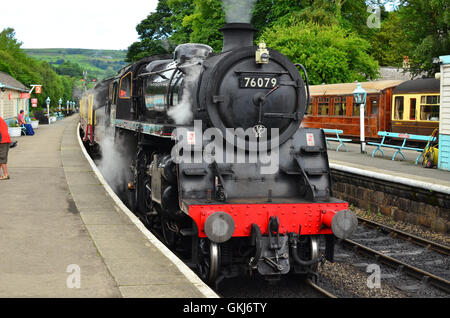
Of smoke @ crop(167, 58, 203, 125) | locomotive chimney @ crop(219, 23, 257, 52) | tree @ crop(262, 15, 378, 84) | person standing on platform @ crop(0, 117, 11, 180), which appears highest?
tree @ crop(262, 15, 378, 84)

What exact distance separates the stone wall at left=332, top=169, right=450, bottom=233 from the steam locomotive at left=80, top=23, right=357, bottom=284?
12.9 ft

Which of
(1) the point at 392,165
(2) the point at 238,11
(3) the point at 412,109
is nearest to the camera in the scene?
(2) the point at 238,11

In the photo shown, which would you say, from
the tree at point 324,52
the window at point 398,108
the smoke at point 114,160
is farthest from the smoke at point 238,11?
the tree at point 324,52

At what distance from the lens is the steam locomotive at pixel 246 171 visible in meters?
6.14

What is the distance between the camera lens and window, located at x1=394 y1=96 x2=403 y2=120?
20.7 m

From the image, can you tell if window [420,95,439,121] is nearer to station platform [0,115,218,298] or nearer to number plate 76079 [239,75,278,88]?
station platform [0,115,218,298]

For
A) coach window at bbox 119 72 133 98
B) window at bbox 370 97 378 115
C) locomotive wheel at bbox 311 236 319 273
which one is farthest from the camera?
window at bbox 370 97 378 115

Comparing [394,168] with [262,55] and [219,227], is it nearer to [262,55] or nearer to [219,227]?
[262,55]

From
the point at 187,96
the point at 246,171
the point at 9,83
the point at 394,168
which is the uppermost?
the point at 9,83

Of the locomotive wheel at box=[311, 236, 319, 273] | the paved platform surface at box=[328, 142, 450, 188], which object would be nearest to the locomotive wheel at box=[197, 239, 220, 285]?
the locomotive wheel at box=[311, 236, 319, 273]

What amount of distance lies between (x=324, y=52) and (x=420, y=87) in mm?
6704

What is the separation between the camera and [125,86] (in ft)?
34.7

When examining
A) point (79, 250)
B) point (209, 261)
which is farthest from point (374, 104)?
point (79, 250)

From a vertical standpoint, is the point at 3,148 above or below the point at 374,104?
below
